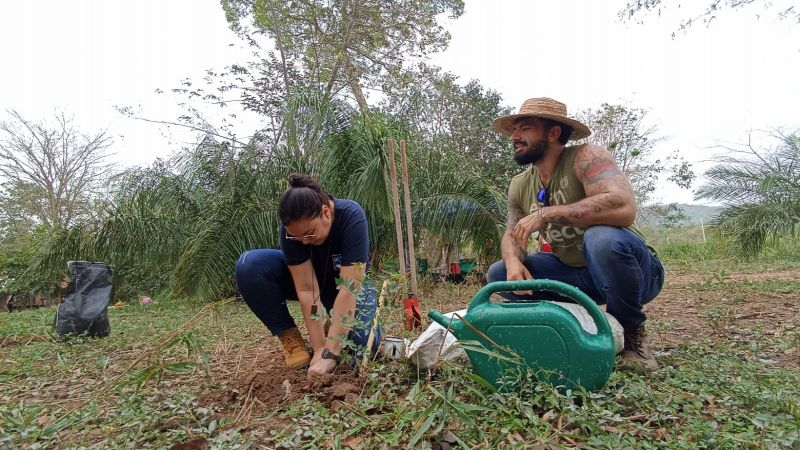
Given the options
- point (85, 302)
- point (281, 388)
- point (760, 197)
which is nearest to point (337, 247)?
point (281, 388)

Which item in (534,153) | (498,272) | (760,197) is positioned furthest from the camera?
(760,197)

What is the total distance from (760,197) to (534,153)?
7262mm

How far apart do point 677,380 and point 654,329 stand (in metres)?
1.06

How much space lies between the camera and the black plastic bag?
3633mm

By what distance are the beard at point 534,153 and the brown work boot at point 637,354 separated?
0.81 metres

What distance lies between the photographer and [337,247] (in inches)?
84.9

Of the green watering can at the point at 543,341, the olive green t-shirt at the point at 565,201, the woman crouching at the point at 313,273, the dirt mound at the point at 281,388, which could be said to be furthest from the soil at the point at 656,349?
the olive green t-shirt at the point at 565,201

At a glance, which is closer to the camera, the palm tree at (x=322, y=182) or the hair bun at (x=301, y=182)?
the hair bun at (x=301, y=182)

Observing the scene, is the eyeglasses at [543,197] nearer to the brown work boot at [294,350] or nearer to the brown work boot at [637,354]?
the brown work boot at [637,354]

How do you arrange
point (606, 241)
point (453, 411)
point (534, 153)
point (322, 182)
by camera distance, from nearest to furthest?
point (453, 411), point (606, 241), point (534, 153), point (322, 182)

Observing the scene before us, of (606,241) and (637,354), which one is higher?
(606,241)

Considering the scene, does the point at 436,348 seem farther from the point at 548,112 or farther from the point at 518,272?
the point at 548,112

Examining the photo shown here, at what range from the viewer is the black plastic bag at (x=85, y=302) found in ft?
11.9

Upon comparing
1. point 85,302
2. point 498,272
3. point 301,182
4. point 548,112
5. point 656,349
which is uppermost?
point 548,112
